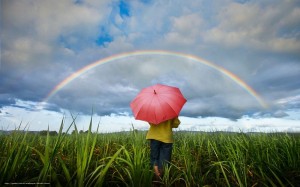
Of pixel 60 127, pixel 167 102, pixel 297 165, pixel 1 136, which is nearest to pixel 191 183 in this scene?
pixel 167 102

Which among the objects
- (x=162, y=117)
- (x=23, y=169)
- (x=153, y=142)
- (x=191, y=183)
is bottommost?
(x=191, y=183)

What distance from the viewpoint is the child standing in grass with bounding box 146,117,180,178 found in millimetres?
6537

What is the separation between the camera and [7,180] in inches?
142

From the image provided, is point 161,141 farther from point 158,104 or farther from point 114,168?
point 114,168

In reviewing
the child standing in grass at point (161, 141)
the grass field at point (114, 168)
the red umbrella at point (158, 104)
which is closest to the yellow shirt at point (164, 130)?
the child standing in grass at point (161, 141)

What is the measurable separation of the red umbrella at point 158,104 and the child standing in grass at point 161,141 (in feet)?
1.40

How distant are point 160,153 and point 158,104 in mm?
1243

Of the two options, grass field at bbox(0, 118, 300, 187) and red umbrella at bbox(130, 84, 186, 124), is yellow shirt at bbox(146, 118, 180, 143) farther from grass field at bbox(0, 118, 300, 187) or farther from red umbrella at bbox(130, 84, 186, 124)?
grass field at bbox(0, 118, 300, 187)

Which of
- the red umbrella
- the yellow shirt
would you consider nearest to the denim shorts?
the yellow shirt

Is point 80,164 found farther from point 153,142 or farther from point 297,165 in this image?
point 297,165

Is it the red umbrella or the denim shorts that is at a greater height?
the red umbrella

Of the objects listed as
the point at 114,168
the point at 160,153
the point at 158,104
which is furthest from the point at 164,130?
the point at 114,168

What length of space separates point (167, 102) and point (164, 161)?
1.36 m

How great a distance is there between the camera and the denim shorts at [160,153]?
654 cm
